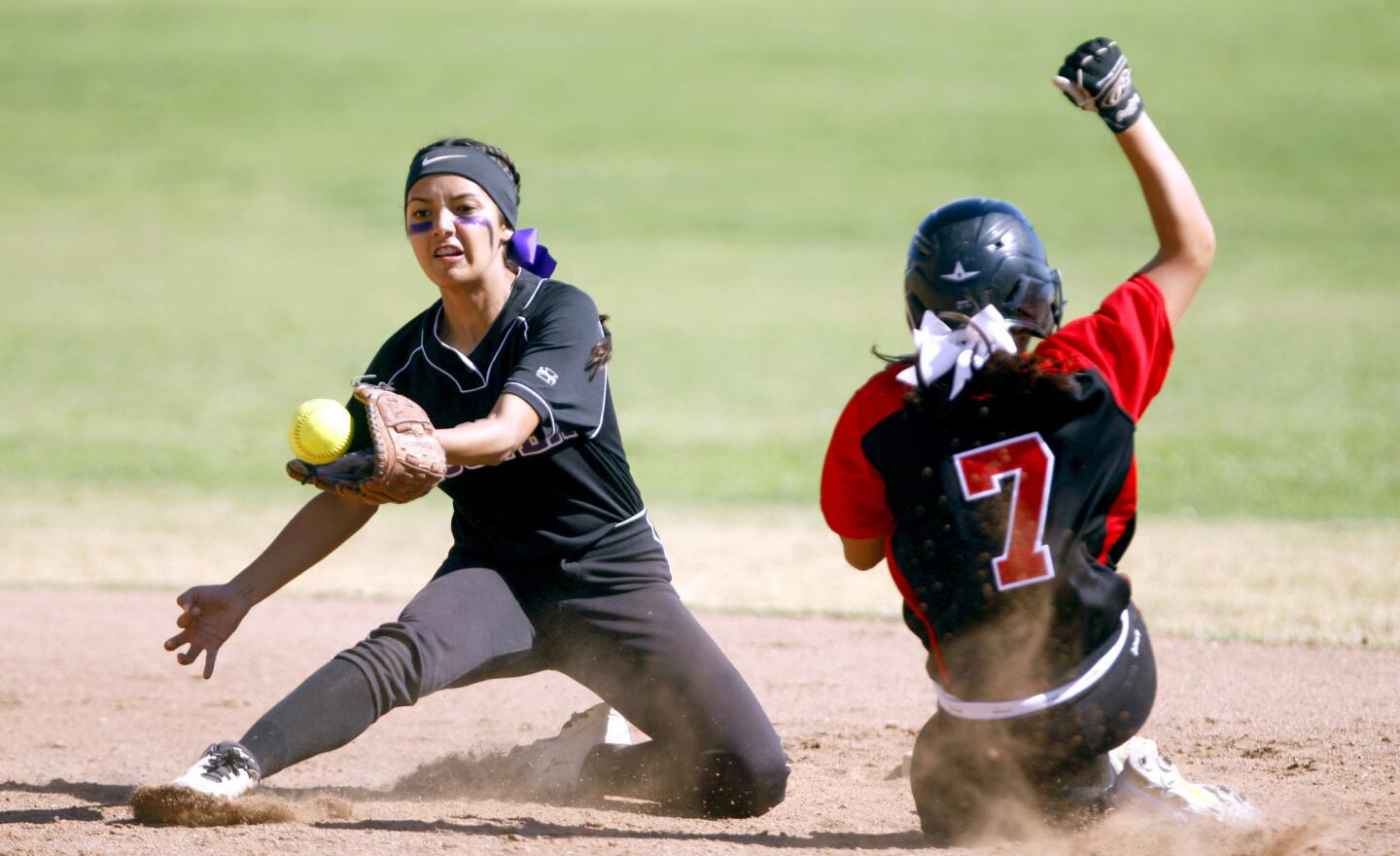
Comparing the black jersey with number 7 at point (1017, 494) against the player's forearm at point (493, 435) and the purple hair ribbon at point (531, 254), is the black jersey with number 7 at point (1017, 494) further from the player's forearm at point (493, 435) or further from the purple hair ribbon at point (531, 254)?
the purple hair ribbon at point (531, 254)

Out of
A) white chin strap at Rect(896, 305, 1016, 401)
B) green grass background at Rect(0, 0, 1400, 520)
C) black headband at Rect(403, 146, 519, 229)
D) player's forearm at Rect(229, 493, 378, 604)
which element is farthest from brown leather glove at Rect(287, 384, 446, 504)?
green grass background at Rect(0, 0, 1400, 520)

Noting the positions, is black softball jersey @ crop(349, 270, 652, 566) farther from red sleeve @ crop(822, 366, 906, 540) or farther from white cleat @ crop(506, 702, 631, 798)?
Answer: red sleeve @ crop(822, 366, 906, 540)

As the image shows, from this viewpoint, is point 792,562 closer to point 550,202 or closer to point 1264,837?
point 1264,837

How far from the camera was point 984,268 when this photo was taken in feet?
10.7

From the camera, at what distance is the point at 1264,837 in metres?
3.36

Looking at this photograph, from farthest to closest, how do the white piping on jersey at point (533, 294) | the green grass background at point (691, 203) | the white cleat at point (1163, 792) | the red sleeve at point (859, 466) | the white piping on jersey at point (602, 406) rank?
the green grass background at point (691, 203)
the white piping on jersey at point (533, 294)
the white piping on jersey at point (602, 406)
the white cleat at point (1163, 792)
the red sleeve at point (859, 466)

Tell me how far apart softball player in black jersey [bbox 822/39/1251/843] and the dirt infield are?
0.34 m

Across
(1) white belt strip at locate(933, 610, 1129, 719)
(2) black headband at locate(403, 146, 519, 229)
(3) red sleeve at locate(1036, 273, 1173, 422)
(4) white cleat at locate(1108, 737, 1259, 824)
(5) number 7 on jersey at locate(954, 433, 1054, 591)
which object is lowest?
(4) white cleat at locate(1108, 737, 1259, 824)

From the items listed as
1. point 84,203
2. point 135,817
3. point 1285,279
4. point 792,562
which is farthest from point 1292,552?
point 84,203

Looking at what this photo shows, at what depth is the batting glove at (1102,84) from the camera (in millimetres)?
3090

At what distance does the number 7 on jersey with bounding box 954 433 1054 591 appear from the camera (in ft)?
10.0

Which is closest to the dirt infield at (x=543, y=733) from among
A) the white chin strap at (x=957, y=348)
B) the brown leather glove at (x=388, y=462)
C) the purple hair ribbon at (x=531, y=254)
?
the brown leather glove at (x=388, y=462)

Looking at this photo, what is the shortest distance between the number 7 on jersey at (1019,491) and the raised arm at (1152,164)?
445mm

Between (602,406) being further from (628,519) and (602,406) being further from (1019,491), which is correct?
(1019,491)
